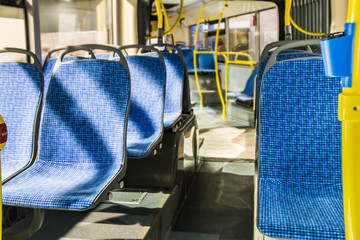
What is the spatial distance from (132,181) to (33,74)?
97 cm

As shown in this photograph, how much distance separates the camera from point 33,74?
201 centimetres

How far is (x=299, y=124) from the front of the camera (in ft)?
5.30

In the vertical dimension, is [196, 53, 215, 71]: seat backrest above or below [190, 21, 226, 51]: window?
below

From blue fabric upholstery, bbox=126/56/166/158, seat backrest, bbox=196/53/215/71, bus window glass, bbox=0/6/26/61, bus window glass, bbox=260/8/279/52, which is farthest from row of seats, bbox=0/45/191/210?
seat backrest, bbox=196/53/215/71

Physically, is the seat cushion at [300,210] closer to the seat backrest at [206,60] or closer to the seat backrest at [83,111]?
the seat backrest at [83,111]

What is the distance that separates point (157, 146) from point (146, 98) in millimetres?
346

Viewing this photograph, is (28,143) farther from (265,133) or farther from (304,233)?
(304,233)

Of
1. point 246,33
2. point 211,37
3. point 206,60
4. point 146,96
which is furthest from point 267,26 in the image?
point 146,96

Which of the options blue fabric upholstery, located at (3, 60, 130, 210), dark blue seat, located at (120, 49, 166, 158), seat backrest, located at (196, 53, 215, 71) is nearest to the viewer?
blue fabric upholstery, located at (3, 60, 130, 210)

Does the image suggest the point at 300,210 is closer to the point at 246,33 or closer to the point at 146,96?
the point at 146,96

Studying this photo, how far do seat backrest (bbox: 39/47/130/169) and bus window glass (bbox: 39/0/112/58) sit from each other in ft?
3.60

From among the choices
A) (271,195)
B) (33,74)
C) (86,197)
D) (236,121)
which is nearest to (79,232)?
(86,197)

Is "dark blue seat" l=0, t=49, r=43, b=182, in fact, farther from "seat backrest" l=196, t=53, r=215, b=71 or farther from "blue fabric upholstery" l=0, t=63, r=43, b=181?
"seat backrest" l=196, t=53, r=215, b=71

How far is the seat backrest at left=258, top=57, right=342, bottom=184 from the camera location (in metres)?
1.59
